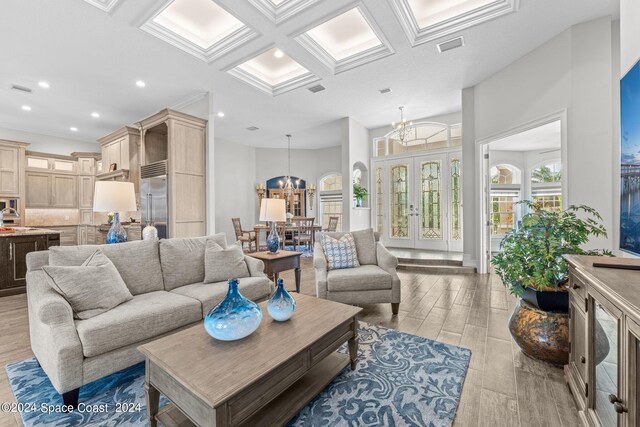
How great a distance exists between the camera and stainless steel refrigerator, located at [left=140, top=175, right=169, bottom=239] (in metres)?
4.75

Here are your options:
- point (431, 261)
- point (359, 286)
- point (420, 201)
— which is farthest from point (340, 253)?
point (420, 201)

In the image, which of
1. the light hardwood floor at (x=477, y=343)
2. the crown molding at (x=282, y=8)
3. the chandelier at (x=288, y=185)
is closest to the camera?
the light hardwood floor at (x=477, y=343)

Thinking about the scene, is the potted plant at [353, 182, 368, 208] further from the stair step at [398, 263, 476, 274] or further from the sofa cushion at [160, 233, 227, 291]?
the sofa cushion at [160, 233, 227, 291]

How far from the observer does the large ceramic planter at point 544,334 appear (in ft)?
6.82

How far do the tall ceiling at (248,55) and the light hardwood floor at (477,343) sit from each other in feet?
10.8

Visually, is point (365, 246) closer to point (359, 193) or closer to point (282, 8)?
point (282, 8)

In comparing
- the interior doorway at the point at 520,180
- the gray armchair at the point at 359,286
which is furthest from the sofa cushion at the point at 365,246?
the interior doorway at the point at 520,180

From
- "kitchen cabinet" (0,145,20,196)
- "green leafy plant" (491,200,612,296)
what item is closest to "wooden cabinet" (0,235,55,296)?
"kitchen cabinet" (0,145,20,196)

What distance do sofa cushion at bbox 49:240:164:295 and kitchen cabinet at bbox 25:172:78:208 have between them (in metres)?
6.50

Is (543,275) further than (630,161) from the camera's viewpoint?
Yes

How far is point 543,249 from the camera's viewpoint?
2121mm

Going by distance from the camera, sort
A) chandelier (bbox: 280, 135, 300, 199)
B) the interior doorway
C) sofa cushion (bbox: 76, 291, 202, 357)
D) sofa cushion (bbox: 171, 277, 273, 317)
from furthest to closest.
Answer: chandelier (bbox: 280, 135, 300, 199) < the interior doorway < sofa cushion (bbox: 171, 277, 273, 317) < sofa cushion (bbox: 76, 291, 202, 357)

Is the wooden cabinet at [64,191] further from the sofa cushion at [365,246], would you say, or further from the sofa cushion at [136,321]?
the sofa cushion at [365,246]

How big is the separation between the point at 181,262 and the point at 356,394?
203 cm
